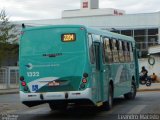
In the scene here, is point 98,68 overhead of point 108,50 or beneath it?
beneath

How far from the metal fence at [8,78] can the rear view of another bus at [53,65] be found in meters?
24.5

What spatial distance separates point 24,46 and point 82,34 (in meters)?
1.96

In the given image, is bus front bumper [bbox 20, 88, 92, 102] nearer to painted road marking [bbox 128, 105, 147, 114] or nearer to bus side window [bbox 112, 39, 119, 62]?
painted road marking [bbox 128, 105, 147, 114]

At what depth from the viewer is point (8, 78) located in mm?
40906

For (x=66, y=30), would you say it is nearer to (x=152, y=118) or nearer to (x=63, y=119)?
(x=63, y=119)

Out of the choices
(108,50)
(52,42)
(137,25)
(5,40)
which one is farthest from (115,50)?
(137,25)

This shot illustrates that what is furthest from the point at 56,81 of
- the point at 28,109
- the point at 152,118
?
the point at 28,109

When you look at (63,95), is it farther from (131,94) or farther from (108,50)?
(131,94)

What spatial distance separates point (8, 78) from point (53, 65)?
25.5 m

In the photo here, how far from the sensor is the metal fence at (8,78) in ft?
134

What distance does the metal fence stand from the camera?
40.8 meters

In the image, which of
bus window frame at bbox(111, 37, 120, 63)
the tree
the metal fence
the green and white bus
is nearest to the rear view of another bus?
the green and white bus

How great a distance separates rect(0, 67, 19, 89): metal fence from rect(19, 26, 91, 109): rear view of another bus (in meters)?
24.5

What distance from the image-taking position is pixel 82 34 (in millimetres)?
15992
